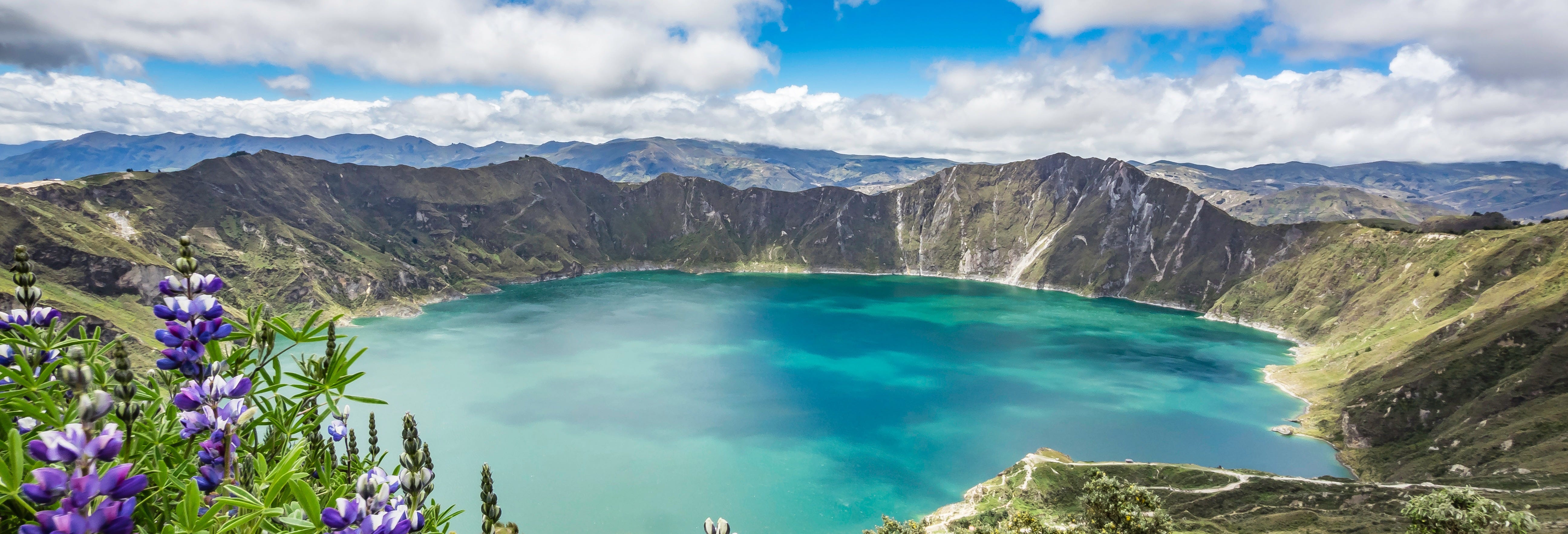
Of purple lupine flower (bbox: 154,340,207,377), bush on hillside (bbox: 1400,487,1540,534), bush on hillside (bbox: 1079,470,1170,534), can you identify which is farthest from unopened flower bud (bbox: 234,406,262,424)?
bush on hillside (bbox: 1400,487,1540,534)

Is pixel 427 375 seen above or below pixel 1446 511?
below

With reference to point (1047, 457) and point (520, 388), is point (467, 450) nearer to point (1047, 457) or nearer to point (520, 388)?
point (520, 388)

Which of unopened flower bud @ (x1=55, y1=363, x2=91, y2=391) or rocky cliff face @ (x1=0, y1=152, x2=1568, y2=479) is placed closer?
unopened flower bud @ (x1=55, y1=363, x2=91, y2=391)

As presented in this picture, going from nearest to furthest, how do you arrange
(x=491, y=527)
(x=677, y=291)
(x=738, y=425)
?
(x=491, y=527) → (x=738, y=425) → (x=677, y=291)

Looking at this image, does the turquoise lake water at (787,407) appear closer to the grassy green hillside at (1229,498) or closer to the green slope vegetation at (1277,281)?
the grassy green hillside at (1229,498)

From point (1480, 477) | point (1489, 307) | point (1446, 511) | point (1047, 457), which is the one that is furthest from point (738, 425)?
point (1489, 307)

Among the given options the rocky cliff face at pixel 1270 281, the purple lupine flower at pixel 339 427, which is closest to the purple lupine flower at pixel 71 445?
the purple lupine flower at pixel 339 427

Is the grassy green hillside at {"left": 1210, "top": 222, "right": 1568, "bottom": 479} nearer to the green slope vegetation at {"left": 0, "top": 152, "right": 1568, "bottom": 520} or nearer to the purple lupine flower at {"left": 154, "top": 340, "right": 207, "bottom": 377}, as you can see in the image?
the green slope vegetation at {"left": 0, "top": 152, "right": 1568, "bottom": 520}

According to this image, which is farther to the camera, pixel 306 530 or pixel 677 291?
pixel 677 291
